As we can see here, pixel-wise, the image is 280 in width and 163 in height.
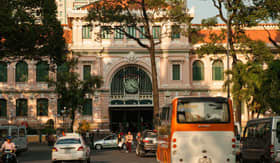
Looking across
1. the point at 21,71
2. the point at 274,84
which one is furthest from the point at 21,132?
the point at 21,71

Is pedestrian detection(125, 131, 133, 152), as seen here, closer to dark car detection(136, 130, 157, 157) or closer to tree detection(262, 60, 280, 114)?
dark car detection(136, 130, 157, 157)

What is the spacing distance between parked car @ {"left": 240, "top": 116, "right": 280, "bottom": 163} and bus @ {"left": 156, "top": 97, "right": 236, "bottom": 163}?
5.18 feet

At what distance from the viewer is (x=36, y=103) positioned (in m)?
63.1

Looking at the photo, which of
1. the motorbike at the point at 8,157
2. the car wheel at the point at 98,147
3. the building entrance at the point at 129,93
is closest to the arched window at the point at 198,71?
the building entrance at the point at 129,93

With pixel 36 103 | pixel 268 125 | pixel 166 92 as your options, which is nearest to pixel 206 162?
pixel 268 125

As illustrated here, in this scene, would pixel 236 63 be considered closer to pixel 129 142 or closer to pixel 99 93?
pixel 129 142

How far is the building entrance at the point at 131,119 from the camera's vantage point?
62562mm

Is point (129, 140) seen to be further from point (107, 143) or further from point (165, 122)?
point (165, 122)

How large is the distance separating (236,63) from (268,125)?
63.6 feet

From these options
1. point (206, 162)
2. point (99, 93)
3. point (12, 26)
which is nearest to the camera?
point (206, 162)

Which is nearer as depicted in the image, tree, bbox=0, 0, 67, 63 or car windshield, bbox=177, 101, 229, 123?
car windshield, bbox=177, 101, 229, 123

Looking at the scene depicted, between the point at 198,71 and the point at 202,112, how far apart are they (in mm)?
46163

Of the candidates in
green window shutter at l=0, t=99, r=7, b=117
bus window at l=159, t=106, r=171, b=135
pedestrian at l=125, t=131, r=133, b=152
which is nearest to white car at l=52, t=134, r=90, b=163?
bus window at l=159, t=106, r=171, b=135

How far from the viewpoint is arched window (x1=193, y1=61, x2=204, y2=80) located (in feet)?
210
